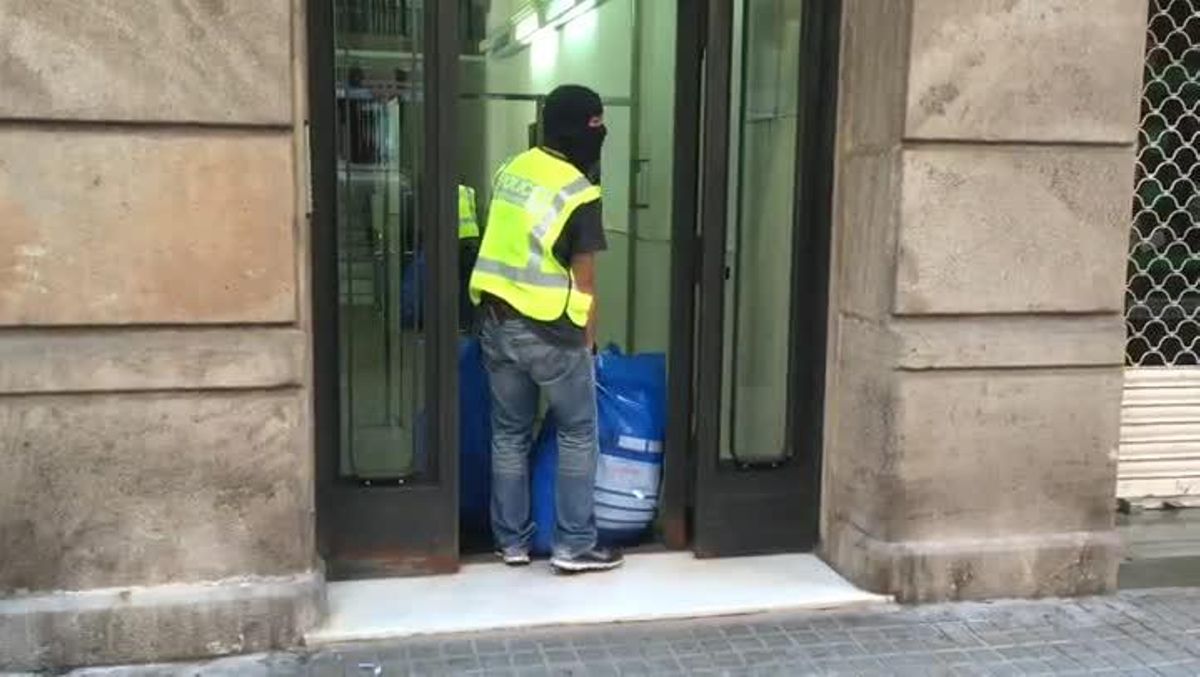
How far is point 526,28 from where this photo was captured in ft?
24.3

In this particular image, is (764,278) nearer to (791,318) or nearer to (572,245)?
(791,318)

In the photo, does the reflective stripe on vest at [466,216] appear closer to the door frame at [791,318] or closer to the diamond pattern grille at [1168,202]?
the door frame at [791,318]

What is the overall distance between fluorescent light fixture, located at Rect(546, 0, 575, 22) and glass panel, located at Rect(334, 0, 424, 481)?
3095mm

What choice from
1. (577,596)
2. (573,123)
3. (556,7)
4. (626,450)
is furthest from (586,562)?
(556,7)

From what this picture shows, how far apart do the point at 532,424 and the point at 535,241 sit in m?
0.78

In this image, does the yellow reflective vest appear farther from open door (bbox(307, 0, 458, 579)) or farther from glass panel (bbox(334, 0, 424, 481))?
glass panel (bbox(334, 0, 424, 481))

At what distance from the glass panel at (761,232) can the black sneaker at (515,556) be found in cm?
94

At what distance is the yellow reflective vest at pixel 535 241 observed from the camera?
4609mm

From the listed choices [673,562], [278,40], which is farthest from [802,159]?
[278,40]

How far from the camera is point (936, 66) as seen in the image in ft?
14.7

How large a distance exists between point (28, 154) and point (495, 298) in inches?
67.8

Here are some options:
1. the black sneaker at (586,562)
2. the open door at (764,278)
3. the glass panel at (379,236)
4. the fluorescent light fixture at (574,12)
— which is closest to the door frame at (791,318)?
the open door at (764,278)

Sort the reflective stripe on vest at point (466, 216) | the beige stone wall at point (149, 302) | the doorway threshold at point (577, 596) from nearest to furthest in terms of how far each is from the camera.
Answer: the beige stone wall at point (149, 302)
the doorway threshold at point (577, 596)
the reflective stripe on vest at point (466, 216)

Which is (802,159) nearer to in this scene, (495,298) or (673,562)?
(495,298)
